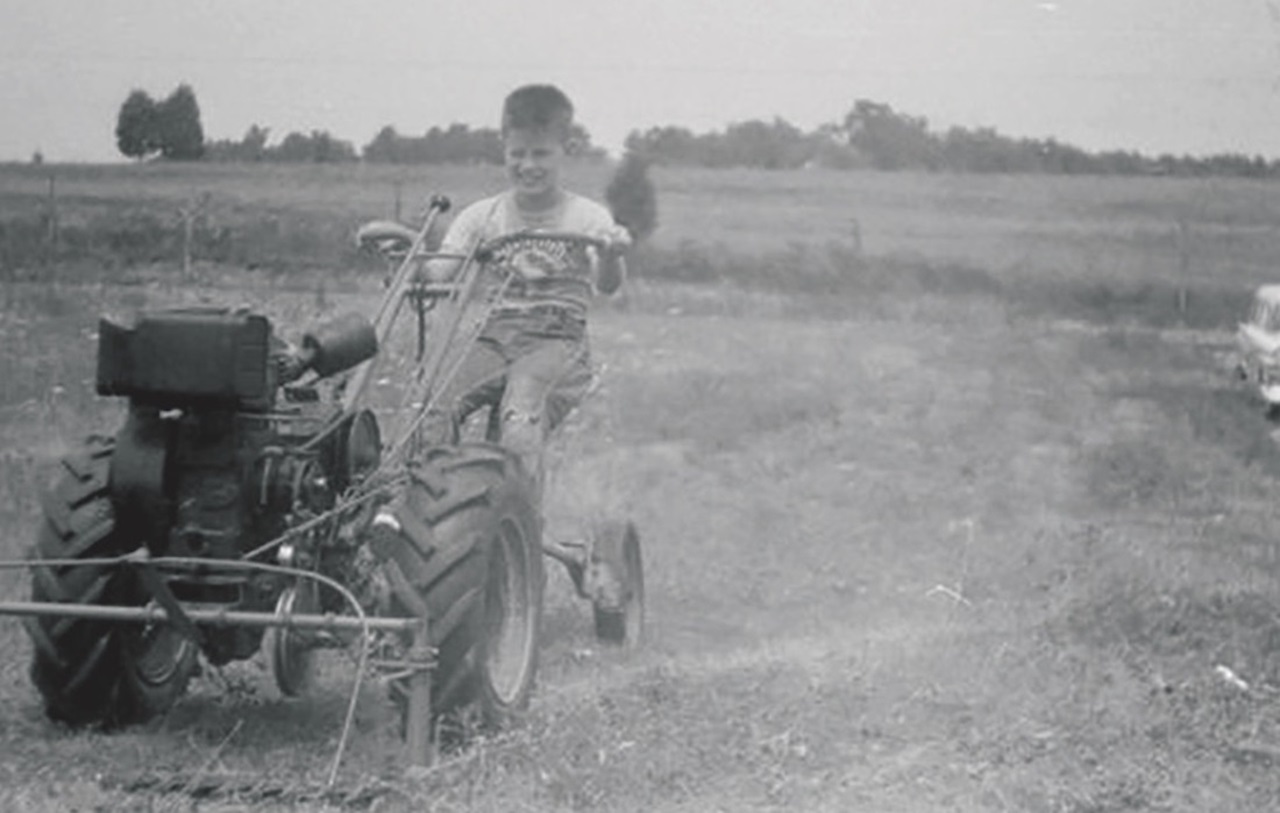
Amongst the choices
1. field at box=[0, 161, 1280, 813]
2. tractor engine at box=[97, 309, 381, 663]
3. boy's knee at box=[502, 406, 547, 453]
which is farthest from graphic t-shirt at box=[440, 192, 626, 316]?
tractor engine at box=[97, 309, 381, 663]

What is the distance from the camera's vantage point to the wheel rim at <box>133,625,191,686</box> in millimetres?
5625

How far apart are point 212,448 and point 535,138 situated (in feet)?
8.75

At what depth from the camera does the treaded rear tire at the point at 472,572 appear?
16.9ft

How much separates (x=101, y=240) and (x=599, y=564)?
6.21 meters

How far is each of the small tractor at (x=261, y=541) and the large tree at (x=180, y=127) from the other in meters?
3.81

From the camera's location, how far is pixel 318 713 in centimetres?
584

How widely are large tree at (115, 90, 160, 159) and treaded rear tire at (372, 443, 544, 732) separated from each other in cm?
375

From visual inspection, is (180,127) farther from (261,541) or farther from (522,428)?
(261,541)

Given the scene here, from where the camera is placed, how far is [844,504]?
10148mm

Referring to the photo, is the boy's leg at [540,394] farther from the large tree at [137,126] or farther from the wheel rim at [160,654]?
the large tree at [137,126]

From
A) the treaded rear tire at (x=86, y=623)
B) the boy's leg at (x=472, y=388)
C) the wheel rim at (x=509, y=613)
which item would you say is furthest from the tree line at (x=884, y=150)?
the treaded rear tire at (x=86, y=623)

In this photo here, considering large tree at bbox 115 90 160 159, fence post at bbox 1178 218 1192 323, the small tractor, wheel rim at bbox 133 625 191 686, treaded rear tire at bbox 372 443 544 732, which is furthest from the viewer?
fence post at bbox 1178 218 1192 323

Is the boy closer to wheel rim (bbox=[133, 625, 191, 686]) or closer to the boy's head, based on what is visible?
the boy's head

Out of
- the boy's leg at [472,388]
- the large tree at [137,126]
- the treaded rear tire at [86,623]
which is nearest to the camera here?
the treaded rear tire at [86,623]
